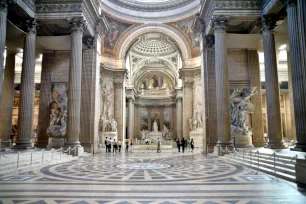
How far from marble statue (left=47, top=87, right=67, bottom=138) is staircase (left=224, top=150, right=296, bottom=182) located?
10.6 meters

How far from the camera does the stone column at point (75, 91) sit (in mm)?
14047

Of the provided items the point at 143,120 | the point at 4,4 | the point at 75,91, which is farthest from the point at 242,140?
the point at 143,120

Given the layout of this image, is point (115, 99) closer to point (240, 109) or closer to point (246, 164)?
point (240, 109)

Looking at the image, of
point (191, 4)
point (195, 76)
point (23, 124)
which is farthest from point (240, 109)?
point (191, 4)

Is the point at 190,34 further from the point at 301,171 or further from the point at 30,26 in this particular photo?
A: the point at 301,171

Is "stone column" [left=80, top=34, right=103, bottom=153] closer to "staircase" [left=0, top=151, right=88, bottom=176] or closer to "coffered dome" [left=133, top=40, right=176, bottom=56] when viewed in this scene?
"staircase" [left=0, top=151, right=88, bottom=176]

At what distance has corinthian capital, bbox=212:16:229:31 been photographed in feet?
47.5

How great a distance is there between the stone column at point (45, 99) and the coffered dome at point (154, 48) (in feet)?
83.0

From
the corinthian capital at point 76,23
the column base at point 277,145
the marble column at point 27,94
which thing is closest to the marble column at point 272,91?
the column base at point 277,145

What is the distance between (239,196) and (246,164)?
212 inches

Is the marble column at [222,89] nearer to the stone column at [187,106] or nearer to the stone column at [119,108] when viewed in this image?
the stone column at [187,106]

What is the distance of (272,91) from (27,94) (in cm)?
1330

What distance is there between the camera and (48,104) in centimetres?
1766

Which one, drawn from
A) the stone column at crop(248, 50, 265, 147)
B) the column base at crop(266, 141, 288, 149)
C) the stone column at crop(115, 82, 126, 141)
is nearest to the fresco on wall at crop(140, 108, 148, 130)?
the stone column at crop(115, 82, 126, 141)
